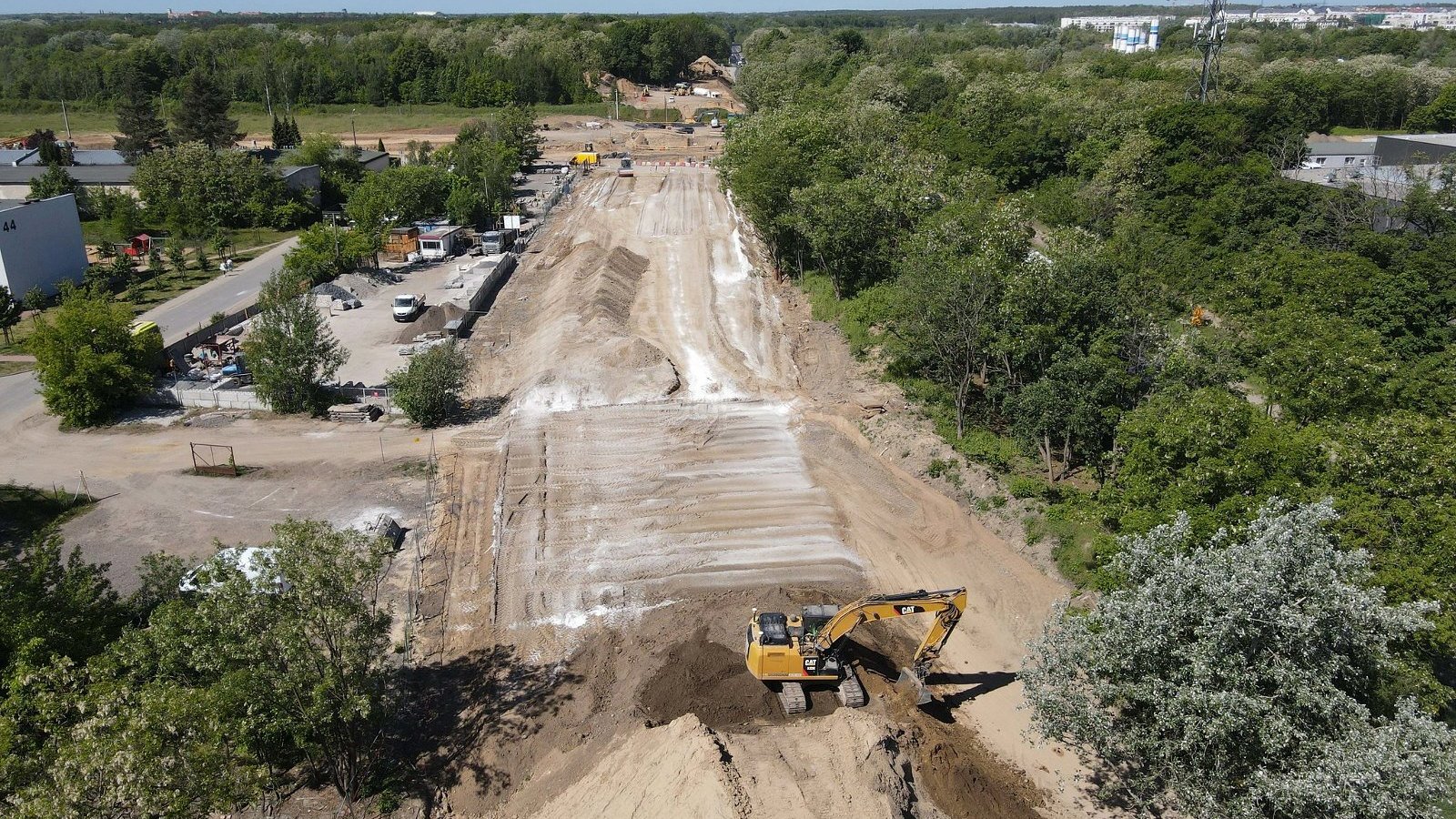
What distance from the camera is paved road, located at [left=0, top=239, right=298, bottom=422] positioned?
3612 centimetres

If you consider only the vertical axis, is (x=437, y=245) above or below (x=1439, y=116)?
below

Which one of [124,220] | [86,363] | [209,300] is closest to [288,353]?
[86,363]

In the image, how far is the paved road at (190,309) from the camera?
119 ft

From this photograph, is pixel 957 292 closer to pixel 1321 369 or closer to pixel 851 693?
pixel 1321 369

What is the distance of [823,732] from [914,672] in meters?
2.87

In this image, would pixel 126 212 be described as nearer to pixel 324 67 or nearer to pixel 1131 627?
pixel 1131 627

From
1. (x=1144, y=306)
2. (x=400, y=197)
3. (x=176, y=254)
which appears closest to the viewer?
(x=1144, y=306)

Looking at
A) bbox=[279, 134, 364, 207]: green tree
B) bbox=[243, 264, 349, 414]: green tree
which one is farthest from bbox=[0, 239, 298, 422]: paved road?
bbox=[279, 134, 364, 207]: green tree

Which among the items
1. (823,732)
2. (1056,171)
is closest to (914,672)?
(823,732)

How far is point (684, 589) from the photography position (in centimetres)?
2475

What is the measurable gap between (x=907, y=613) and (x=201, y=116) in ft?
290

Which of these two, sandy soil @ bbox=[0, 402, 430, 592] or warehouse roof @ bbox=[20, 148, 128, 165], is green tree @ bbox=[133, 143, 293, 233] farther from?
sandy soil @ bbox=[0, 402, 430, 592]

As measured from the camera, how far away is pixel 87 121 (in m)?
117

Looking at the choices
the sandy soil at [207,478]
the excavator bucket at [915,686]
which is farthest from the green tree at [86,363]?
the excavator bucket at [915,686]
